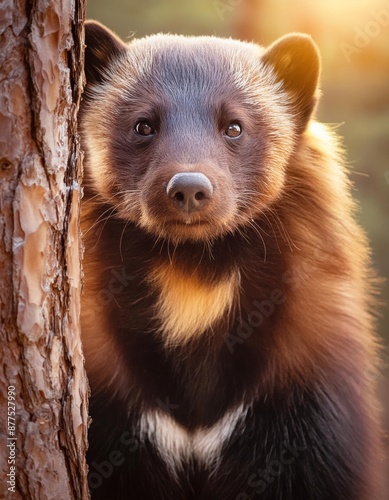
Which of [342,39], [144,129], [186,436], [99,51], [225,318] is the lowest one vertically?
[186,436]

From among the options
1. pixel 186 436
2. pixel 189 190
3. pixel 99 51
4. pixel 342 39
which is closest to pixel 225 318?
pixel 186 436

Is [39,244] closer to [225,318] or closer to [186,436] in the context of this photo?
[225,318]

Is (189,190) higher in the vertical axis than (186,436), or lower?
higher

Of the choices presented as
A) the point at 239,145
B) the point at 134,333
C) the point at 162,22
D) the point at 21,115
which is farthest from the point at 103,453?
the point at 162,22

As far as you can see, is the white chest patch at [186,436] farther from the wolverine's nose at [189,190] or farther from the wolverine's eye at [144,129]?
the wolverine's eye at [144,129]

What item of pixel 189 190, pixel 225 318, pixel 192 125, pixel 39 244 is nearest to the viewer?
pixel 39 244

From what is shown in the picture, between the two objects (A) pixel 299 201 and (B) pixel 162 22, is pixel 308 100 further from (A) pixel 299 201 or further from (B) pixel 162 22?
(B) pixel 162 22

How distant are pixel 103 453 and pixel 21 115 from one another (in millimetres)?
1415

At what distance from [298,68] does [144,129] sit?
2.18 ft

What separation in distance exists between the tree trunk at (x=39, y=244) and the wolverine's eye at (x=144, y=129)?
25.4 inches

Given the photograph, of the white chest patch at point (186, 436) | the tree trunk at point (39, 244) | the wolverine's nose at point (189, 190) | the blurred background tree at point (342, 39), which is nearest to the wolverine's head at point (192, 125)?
the wolverine's nose at point (189, 190)

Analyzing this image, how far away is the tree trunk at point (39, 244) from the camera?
1.86 metres

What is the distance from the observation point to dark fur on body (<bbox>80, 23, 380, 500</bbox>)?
276 cm

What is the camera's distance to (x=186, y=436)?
2.85m
